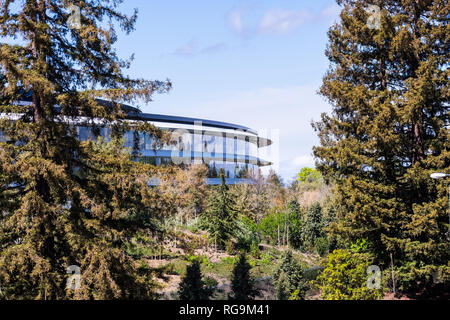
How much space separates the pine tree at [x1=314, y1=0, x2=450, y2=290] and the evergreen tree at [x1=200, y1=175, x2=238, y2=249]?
781 centimetres

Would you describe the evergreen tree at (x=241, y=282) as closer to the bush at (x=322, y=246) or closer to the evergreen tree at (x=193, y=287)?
the evergreen tree at (x=193, y=287)

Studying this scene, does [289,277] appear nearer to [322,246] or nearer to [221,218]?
[221,218]

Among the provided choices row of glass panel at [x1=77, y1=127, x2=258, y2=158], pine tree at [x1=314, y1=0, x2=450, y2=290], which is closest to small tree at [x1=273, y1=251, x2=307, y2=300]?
pine tree at [x1=314, y1=0, x2=450, y2=290]

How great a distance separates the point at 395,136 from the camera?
14.5 metres

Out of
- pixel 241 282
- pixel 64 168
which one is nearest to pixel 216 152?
pixel 241 282

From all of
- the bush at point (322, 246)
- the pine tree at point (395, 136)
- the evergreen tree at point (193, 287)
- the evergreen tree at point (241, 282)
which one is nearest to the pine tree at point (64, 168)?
the evergreen tree at point (193, 287)

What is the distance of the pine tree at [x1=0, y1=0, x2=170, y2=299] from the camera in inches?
355

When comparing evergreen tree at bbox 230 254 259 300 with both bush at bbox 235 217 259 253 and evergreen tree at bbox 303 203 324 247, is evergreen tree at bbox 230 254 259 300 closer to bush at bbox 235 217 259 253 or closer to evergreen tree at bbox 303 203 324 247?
bush at bbox 235 217 259 253

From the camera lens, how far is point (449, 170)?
14641 millimetres

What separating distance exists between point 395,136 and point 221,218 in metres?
11.9

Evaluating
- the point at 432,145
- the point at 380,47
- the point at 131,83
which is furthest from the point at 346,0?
the point at 131,83
